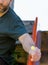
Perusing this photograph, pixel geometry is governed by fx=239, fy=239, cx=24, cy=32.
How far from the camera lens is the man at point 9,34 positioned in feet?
4.28

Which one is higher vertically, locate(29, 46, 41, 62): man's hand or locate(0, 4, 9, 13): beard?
locate(0, 4, 9, 13): beard

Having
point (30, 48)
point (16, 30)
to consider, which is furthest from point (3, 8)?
→ point (30, 48)

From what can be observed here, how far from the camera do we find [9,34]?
136 centimetres

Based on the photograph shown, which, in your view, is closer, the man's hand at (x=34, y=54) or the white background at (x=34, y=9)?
the man's hand at (x=34, y=54)

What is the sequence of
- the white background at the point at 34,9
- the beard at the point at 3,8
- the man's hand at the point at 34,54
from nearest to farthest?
1. the man's hand at the point at 34,54
2. the beard at the point at 3,8
3. the white background at the point at 34,9

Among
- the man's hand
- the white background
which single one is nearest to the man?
the man's hand

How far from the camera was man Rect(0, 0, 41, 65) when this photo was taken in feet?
4.28

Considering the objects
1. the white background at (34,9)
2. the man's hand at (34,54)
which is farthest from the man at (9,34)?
the white background at (34,9)

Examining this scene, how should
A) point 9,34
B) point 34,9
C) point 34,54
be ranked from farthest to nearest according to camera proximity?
point 34,9, point 9,34, point 34,54

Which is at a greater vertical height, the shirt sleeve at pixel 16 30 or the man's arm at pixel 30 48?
the shirt sleeve at pixel 16 30

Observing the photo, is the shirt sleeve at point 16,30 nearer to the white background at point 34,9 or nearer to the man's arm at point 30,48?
the man's arm at point 30,48

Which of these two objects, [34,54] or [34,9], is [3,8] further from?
[34,9]

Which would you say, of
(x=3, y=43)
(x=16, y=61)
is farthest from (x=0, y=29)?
(x=16, y=61)

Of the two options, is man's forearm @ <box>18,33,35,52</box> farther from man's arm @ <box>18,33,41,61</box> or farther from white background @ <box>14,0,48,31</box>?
white background @ <box>14,0,48,31</box>
